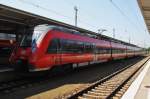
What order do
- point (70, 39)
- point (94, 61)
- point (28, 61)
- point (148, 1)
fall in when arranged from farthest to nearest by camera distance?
1. point (94, 61)
2. point (148, 1)
3. point (70, 39)
4. point (28, 61)

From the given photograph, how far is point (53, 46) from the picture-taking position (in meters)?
16.6

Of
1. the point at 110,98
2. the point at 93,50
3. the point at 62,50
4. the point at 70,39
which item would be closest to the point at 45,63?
the point at 62,50

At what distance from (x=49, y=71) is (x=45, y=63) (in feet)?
4.98

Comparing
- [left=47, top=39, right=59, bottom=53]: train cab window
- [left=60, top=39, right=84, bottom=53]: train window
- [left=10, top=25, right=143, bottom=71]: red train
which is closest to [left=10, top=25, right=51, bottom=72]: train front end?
[left=10, top=25, right=143, bottom=71]: red train

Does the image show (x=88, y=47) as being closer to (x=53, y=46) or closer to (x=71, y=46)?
(x=71, y=46)

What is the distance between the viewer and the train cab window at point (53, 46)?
16.3 metres

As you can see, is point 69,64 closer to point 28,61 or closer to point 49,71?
point 49,71

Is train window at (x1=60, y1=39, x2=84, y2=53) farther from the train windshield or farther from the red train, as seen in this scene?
the train windshield

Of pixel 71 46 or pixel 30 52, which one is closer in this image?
pixel 30 52

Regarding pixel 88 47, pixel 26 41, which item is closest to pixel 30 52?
pixel 26 41

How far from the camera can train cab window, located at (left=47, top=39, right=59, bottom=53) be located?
16259 millimetres

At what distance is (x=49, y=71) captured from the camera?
17.1 meters

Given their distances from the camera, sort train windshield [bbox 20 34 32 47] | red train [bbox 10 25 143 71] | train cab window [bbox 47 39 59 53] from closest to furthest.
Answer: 1. red train [bbox 10 25 143 71]
2. train windshield [bbox 20 34 32 47]
3. train cab window [bbox 47 39 59 53]

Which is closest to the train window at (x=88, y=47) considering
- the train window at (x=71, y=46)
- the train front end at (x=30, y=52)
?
the train window at (x=71, y=46)
